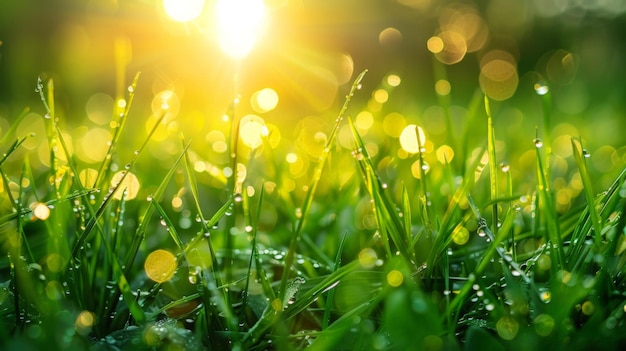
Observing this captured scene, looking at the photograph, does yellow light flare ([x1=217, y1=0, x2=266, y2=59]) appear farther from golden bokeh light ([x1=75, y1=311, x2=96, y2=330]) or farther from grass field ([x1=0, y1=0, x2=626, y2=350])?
golden bokeh light ([x1=75, y1=311, x2=96, y2=330])

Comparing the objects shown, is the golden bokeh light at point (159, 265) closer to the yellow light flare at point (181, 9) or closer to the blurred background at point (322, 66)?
the blurred background at point (322, 66)

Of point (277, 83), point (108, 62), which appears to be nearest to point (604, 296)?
point (277, 83)

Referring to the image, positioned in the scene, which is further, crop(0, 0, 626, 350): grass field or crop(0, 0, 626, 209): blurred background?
crop(0, 0, 626, 209): blurred background

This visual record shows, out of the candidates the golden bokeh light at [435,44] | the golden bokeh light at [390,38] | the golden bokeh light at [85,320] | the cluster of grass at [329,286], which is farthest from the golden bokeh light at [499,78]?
the golden bokeh light at [85,320]

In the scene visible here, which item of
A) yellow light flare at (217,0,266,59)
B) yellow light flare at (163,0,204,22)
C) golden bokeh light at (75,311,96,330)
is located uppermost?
yellow light flare at (163,0,204,22)

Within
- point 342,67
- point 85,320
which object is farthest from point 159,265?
point 342,67

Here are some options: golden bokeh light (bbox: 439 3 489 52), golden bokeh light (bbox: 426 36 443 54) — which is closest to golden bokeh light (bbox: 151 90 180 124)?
golden bokeh light (bbox: 426 36 443 54)

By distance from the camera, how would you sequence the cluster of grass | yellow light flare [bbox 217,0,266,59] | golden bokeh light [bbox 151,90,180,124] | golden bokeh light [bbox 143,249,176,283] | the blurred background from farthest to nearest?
yellow light flare [bbox 217,0,266,59], the blurred background, golden bokeh light [bbox 151,90,180,124], golden bokeh light [bbox 143,249,176,283], the cluster of grass

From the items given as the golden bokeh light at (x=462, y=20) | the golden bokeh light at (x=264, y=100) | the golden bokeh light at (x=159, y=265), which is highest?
the golden bokeh light at (x=462, y=20)
